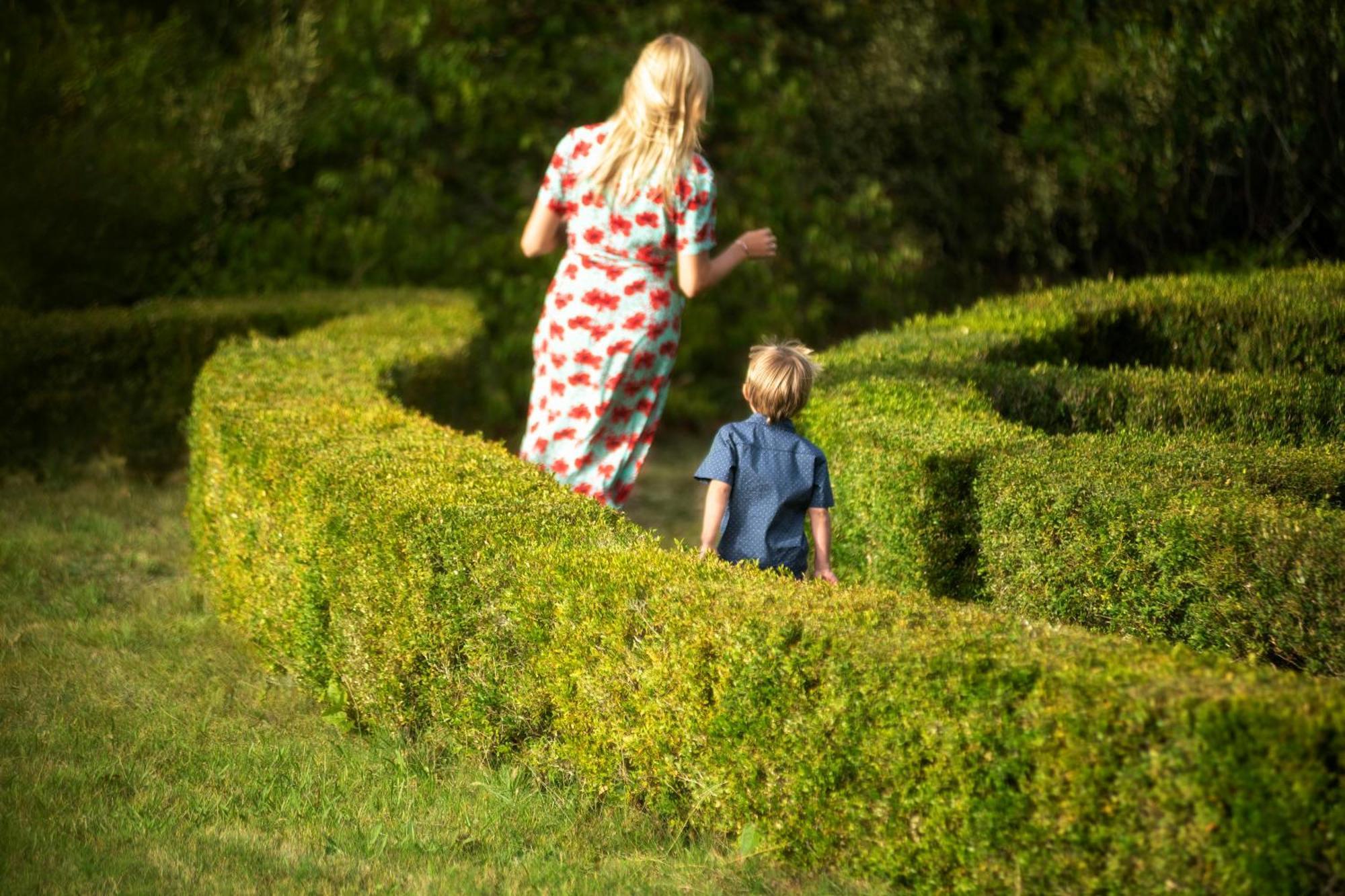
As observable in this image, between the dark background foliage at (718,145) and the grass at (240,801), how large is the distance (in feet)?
14.2

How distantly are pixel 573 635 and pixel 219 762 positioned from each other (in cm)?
132

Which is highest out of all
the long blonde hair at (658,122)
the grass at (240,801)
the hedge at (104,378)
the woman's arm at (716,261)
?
the long blonde hair at (658,122)

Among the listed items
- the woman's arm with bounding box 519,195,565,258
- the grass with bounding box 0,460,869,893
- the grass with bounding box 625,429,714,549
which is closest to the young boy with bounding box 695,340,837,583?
the grass with bounding box 0,460,869,893

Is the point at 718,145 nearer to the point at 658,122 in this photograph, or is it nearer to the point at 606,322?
the point at 606,322

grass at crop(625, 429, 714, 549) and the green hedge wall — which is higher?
the green hedge wall

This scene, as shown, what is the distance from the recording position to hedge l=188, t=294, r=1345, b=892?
2.96 m

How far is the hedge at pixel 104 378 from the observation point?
28.6 ft

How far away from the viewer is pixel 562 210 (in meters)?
6.05

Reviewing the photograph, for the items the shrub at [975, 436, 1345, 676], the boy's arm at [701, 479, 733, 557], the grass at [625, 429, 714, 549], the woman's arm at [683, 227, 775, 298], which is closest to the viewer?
the shrub at [975, 436, 1345, 676]

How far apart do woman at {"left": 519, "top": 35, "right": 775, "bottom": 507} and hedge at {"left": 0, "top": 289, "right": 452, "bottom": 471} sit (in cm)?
359

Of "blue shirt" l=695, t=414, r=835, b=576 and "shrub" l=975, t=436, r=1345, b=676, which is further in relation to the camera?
"blue shirt" l=695, t=414, r=835, b=576

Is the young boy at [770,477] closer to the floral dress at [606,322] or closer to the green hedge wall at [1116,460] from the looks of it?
the green hedge wall at [1116,460]

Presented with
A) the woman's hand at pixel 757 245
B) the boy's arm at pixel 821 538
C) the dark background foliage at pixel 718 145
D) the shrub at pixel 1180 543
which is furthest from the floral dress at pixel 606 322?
the dark background foliage at pixel 718 145

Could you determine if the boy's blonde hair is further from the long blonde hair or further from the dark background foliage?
the dark background foliage
